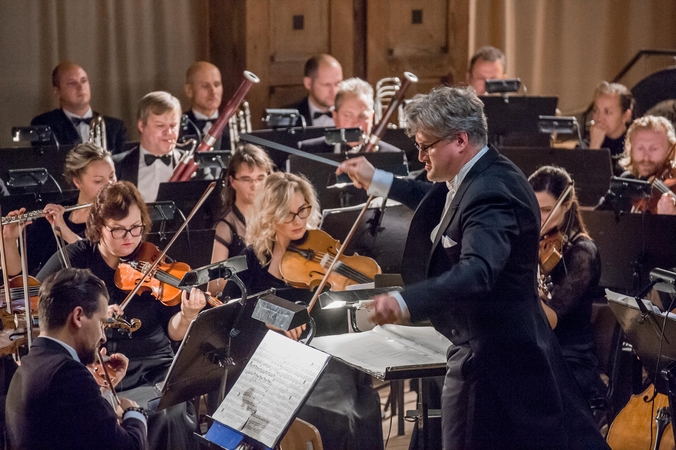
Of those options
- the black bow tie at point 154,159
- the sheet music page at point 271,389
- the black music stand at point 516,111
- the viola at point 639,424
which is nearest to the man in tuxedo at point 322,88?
the black music stand at point 516,111

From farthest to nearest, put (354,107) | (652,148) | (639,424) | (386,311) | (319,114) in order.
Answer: (319,114), (354,107), (652,148), (639,424), (386,311)

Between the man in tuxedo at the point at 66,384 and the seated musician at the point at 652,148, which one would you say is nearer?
the man in tuxedo at the point at 66,384

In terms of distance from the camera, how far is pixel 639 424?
3.13 m

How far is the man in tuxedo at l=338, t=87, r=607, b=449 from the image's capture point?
7.39 ft

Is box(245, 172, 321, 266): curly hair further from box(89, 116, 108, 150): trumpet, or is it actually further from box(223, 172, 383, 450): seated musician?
box(89, 116, 108, 150): trumpet

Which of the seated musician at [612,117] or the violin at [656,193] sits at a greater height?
the seated musician at [612,117]

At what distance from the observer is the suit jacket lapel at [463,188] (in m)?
2.28

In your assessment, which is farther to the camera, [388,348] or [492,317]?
[388,348]

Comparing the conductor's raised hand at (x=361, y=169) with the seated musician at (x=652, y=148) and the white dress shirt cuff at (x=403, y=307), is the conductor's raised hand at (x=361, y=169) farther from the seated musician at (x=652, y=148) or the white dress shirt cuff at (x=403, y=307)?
the seated musician at (x=652, y=148)

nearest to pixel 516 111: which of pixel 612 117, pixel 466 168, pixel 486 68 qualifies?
pixel 612 117

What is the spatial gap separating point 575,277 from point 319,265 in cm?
97

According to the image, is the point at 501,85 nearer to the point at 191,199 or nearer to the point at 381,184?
the point at 191,199

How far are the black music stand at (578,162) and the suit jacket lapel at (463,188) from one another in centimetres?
250

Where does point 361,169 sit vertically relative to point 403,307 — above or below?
above
